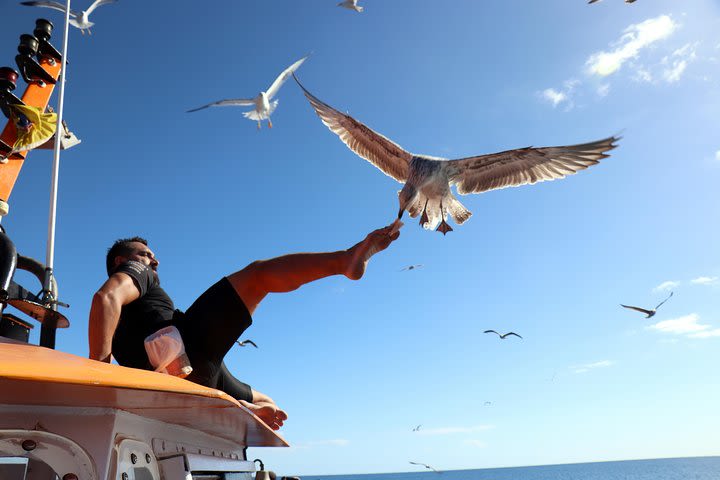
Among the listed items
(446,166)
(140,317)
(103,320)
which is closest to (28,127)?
(140,317)

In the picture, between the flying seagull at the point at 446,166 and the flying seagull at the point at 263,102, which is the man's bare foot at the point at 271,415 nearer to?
the flying seagull at the point at 446,166

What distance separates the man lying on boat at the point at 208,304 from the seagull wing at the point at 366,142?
5.35 meters

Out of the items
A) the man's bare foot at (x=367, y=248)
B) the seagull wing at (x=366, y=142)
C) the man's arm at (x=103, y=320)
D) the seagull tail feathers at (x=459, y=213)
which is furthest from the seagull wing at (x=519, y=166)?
the man's arm at (x=103, y=320)

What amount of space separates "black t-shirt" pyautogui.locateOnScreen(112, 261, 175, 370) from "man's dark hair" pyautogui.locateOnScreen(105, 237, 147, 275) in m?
0.53

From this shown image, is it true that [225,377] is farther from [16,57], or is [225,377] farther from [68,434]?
[16,57]

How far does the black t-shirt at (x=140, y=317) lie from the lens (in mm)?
3924

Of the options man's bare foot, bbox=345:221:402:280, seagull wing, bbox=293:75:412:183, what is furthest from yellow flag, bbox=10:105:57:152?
seagull wing, bbox=293:75:412:183

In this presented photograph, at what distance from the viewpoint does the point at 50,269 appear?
4039mm

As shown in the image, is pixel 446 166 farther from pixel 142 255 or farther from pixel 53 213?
pixel 53 213

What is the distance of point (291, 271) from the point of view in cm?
379

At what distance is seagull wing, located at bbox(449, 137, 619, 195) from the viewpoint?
8.70 meters

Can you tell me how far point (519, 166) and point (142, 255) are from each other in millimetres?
6573

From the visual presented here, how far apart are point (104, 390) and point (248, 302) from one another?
168 centimetres

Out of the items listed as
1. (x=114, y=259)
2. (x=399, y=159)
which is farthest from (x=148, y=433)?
(x=399, y=159)
